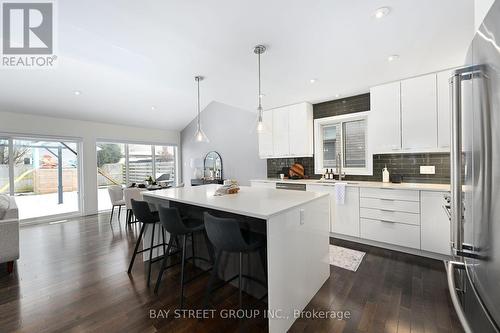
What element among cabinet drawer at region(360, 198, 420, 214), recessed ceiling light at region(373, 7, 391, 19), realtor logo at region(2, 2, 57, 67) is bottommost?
cabinet drawer at region(360, 198, 420, 214)

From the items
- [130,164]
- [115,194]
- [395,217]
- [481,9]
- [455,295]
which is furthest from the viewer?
[130,164]

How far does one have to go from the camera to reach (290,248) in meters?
1.71

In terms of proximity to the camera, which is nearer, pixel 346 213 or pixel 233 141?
pixel 346 213

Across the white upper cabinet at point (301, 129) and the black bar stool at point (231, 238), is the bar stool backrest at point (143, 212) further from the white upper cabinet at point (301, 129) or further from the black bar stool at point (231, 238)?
the white upper cabinet at point (301, 129)

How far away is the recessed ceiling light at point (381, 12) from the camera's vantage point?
68.4 inches

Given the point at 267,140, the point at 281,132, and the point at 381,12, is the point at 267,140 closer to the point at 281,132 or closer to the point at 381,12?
the point at 281,132

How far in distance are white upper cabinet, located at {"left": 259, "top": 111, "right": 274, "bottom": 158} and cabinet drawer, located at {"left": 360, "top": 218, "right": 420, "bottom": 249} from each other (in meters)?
2.28

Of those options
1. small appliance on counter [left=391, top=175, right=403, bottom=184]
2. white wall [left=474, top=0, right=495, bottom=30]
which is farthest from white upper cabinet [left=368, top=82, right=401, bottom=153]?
white wall [left=474, top=0, right=495, bottom=30]

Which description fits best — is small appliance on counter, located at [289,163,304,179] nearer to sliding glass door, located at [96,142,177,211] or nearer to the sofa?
the sofa

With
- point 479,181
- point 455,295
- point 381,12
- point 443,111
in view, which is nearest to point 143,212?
point 455,295

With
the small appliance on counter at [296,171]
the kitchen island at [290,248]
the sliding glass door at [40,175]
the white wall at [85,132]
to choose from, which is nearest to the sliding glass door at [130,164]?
the white wall at [85,132]

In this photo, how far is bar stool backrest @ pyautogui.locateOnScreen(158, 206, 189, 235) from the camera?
200 cm

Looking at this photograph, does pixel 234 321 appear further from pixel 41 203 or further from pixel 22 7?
pixel 41 203

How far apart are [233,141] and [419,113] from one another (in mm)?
4101
